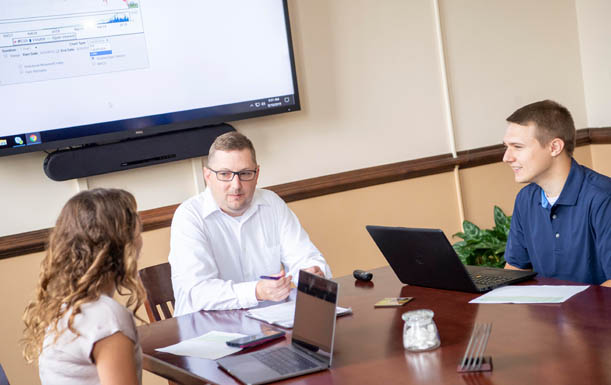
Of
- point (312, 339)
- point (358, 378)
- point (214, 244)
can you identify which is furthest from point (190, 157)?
point (358, 378)

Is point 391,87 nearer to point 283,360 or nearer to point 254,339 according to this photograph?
point 254,339

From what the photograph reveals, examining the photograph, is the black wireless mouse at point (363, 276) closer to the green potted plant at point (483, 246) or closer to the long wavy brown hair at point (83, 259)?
the long wavy brown hair at point (83, 259)

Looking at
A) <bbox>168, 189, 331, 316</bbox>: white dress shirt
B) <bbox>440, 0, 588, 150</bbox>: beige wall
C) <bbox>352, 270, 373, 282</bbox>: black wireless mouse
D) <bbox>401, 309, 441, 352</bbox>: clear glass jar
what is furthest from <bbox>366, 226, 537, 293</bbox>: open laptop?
<bbox>440, 0, 588, 150</bbox>: beige wall

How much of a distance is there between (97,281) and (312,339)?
1.91 feet

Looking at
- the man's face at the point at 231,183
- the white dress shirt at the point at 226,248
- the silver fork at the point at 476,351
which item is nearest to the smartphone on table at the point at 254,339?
the white dress shirt at the point at 226,248

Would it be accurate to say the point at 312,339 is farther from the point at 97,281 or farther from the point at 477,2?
the point at 477,2

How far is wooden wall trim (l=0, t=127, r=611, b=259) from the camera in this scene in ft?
11.2

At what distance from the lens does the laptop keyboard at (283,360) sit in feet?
6.10

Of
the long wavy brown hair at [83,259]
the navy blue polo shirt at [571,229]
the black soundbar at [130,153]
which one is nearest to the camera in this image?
the long wavy brown hair at [83,259]

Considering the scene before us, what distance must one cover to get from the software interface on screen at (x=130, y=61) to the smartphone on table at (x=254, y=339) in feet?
5.75

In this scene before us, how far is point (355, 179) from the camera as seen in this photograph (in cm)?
415

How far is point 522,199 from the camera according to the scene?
9.17 feet

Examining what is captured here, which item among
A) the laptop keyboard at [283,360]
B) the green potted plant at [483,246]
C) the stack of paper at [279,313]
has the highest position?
the stack of paper at [279,313]

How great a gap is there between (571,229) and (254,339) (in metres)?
1.21
